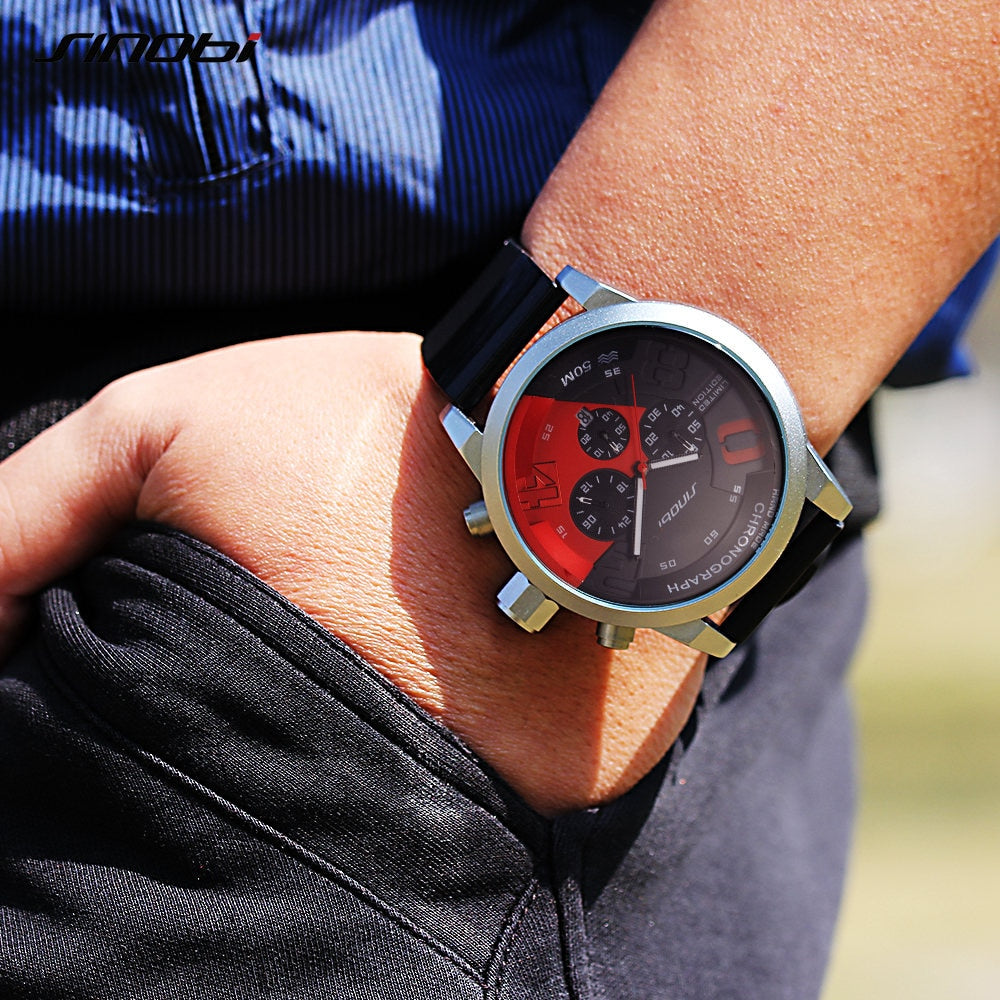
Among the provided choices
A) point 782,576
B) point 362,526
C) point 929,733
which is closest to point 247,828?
point 362,526

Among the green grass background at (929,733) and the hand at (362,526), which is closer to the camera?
the hand at (362,526)

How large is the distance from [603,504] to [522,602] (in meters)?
0.10

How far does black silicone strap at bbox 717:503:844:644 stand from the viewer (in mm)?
749

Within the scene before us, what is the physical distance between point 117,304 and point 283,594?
340 millimetres

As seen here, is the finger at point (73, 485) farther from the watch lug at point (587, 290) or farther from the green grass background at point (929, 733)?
the green grass background at point (929, 733)

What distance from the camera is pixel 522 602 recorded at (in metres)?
0.69

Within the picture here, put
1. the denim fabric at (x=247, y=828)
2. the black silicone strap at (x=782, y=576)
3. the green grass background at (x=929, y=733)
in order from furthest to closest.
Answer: the green grass background at (x=929, y=733)
the black silicone strap at (x=782, y=576)
the denim fabric at (x=247, y=828)

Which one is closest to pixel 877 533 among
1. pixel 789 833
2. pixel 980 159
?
pixel 789 833

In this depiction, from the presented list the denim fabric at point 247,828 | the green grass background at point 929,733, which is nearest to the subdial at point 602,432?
the denim fabric at point 247,828

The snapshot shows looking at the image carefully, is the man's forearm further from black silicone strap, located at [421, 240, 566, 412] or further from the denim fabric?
the denim fabric

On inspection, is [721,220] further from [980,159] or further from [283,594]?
[283,594]

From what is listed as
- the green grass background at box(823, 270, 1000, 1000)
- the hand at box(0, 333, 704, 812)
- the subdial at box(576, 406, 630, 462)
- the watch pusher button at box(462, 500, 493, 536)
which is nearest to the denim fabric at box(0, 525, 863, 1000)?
the hand at box(0, 333, 704, 812)

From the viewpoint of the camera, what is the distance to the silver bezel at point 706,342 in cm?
68

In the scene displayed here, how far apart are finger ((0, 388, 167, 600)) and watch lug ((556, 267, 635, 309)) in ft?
1.06
